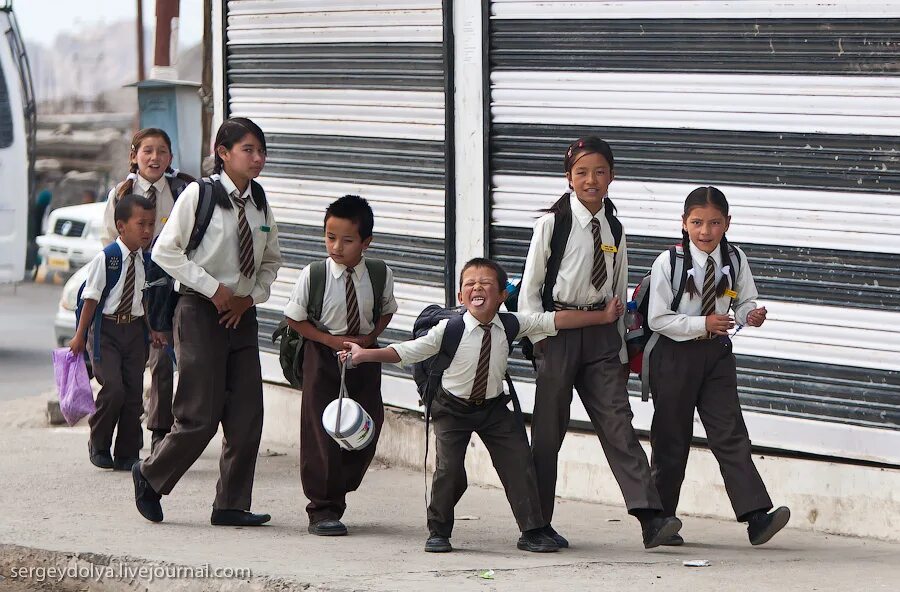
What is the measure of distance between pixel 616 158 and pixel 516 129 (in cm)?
63

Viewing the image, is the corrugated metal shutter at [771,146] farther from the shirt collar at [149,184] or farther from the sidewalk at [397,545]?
the shirt collar at [149,184]

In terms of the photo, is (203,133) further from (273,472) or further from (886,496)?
(886,496)

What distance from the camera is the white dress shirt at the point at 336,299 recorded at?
6.20 meters

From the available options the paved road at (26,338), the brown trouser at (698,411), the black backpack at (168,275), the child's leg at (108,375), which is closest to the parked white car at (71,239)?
the paved road at (26,338)

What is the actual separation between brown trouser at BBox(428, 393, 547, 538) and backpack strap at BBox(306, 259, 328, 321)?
686mm

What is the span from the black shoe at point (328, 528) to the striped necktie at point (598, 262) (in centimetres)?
154

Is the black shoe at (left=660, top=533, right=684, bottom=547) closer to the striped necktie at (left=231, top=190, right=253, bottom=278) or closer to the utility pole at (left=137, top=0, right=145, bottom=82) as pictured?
the striped necktie at (left=231, top=190, right=253, bottom=278)

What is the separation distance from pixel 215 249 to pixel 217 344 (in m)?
0.42

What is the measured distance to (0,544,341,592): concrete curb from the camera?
5312mm

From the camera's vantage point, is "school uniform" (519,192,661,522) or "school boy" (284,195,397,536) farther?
"school boy" (284,195,397,536)

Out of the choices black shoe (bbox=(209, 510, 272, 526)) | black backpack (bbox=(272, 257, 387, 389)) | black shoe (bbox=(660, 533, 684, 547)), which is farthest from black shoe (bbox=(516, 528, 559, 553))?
black shoe (bbox=(209, 510, 272, 526))

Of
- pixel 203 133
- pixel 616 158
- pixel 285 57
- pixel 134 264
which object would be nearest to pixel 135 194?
pixel 134 264

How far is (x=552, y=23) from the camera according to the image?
724 centimetres

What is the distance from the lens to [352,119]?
8.36m
